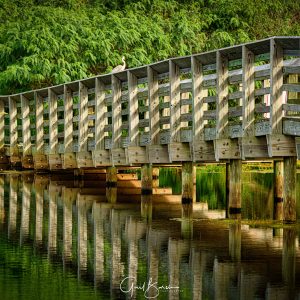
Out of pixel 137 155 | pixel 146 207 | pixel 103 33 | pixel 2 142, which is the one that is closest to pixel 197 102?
pixel 146 207

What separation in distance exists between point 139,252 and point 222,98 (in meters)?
6.72

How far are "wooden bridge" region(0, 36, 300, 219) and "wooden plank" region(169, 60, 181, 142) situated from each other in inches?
0.9

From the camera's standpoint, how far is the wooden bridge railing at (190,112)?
771 inches

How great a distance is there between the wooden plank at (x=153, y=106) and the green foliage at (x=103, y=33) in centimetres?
1335

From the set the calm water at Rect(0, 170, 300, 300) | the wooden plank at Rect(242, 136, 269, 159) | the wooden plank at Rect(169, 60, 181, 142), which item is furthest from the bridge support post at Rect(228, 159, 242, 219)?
the wooden plank at Rect(169, 60, 181, 142)

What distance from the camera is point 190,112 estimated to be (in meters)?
25.4

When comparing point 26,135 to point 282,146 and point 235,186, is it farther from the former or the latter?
point 282,146

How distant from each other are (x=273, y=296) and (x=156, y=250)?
3.90m

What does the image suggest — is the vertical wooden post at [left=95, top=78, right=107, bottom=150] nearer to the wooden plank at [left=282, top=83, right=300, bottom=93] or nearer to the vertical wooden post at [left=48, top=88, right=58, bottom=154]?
the vertical wooden post at [left=48, top=88, right=58, bottom=154]

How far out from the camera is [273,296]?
12461mm

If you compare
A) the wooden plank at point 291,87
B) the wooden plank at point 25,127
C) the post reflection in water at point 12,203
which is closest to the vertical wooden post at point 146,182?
the post reflection in water at point 12,203

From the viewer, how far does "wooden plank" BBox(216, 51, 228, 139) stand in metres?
21.9

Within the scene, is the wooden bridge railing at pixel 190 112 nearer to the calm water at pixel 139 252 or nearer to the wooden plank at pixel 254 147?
the wooden plank at pixel 254 147

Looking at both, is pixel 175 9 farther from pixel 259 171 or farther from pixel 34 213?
pixel 34 213
